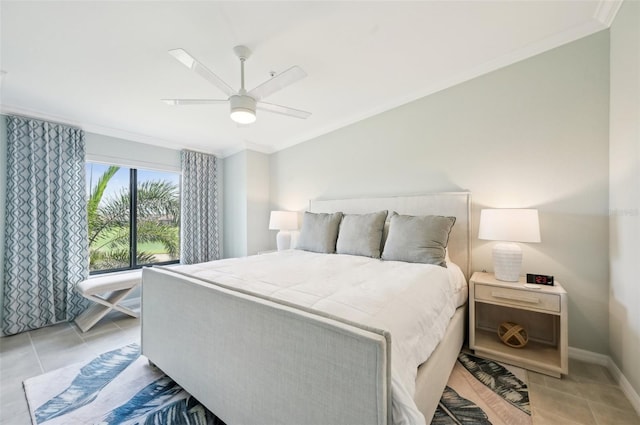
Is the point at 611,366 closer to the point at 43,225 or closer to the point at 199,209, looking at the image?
the point at 199,209

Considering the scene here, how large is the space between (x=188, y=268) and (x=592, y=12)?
137 inches

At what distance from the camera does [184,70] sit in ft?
7.21

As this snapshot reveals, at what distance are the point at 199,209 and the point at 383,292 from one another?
3.73 metres

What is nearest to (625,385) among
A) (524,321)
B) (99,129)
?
(524,321)

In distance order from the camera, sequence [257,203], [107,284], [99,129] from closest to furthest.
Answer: [107,284]
[99,129]
[257,203]

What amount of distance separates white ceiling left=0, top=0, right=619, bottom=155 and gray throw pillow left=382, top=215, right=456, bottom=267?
1.44 m

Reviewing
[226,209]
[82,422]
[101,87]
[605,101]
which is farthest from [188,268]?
[605,101]

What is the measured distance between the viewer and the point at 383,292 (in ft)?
4.47

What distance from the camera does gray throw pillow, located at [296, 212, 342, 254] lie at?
2.85m

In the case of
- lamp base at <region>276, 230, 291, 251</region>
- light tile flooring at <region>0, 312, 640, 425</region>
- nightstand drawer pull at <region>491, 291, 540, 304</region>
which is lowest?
light tile flooring at <region>0, 312, 640, 425</region>

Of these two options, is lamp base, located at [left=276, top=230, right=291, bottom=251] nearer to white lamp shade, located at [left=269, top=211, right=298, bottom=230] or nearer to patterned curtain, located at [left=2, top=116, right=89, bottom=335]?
white lamp shade, located at [left=269, top=211, right=298, bottom=230]

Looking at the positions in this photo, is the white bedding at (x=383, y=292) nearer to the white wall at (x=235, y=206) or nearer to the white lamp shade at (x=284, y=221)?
the white lamp shade at (x=284, y=221)

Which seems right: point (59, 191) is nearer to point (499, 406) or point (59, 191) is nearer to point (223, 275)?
point (223, 275)

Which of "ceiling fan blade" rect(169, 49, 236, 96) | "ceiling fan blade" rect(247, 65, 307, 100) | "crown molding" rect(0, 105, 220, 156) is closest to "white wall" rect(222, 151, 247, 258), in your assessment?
"crown molding" rect(0, 105, 220, 156)
